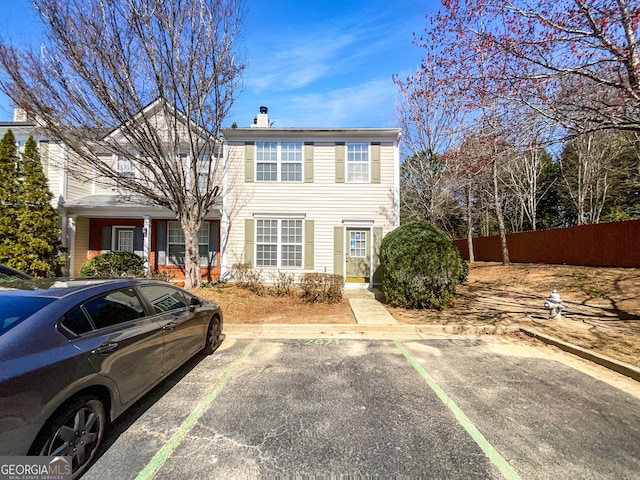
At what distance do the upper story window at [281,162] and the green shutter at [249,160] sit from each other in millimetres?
190

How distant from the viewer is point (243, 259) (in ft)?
36.1

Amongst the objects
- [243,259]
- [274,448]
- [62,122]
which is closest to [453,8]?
[274,448]

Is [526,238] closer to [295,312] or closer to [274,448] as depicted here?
[295,312]

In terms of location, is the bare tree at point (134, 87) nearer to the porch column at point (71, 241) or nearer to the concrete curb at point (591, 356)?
the porch column at point (71, 241)

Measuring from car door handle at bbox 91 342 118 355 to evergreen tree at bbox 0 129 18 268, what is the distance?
1042 centimetres

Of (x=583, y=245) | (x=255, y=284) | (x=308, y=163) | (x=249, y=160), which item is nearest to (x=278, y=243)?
(x=255, y=284)

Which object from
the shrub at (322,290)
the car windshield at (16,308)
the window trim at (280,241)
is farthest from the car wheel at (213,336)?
the window trim at (280,241)

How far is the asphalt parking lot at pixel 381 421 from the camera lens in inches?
89.7

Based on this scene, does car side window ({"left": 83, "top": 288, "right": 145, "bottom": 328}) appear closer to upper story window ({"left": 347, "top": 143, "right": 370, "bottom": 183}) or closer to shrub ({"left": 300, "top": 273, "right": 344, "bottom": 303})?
shrub ({"left": 300, "top": 273, "right": 344, "bottom": 303})

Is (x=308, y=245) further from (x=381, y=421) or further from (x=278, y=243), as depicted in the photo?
(x=381, y=421)

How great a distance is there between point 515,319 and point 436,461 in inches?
214

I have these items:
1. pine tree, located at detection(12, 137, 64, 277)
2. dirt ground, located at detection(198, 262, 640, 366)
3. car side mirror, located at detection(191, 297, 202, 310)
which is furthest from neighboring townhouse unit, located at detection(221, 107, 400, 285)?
car side mirror, located at detection(191, 297, 202, 310)

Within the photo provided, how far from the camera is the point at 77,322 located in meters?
2.42

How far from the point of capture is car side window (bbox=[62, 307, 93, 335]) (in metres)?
2.33
